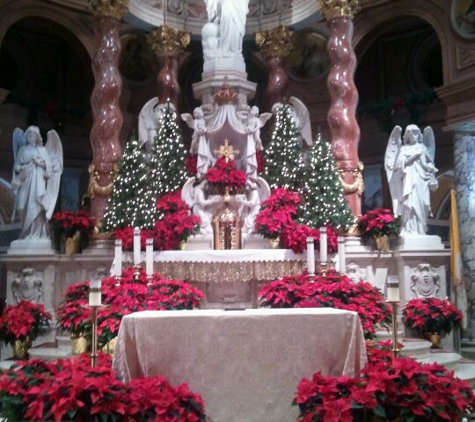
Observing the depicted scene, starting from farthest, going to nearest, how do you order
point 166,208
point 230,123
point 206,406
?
point 230,123, point 166,208, point 206,406

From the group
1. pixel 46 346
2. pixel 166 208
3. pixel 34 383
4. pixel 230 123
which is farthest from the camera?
pixel 230 123

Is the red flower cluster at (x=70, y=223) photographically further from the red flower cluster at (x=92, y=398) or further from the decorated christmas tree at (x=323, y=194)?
the red flower cluster at (x=92, y=398)

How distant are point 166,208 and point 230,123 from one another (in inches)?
77.8

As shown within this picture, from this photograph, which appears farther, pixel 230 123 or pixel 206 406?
pixel 230 123

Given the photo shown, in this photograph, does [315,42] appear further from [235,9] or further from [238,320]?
[238,320]

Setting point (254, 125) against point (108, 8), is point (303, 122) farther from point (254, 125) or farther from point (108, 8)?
point (108, 8)

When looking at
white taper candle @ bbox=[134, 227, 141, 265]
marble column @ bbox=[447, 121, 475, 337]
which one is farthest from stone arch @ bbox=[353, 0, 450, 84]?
white taper candle @ bbox=[134, 227, 141, 265]

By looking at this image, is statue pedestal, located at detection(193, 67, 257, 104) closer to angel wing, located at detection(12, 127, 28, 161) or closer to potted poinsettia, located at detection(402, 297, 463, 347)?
angel wing, located at detection(12, 127, 28, 161)

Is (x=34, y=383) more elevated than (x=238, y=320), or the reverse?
(x=238, y=320)

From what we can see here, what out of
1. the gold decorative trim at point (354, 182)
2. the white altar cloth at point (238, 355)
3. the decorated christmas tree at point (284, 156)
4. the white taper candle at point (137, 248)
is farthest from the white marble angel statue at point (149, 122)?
the white altar cloth at point (238, 355)

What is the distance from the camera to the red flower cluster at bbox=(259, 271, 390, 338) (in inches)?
267

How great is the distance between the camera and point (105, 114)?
11.9 m

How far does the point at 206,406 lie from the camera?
14.6 feet

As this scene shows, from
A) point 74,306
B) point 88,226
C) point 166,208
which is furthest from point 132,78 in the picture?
point 74,306
